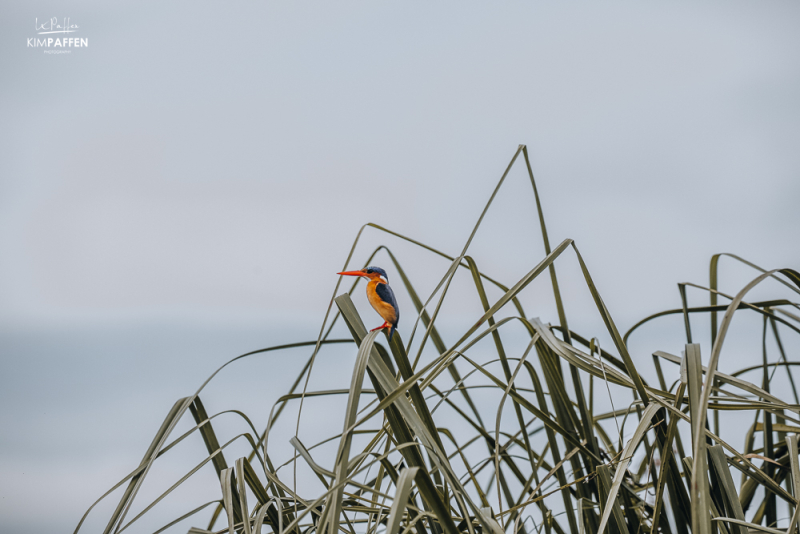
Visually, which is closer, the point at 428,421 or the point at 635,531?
the point at 428,421

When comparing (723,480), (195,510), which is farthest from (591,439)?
(195,510)

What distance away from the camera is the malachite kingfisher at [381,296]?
2.07 ft

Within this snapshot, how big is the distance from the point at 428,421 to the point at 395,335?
0.09m

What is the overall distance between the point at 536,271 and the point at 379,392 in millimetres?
162

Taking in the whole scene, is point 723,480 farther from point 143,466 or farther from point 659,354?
point 143,466

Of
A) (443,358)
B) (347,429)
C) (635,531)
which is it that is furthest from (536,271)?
(635,531)

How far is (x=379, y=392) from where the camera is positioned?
401 mm

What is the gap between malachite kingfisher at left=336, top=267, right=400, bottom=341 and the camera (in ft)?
2.07

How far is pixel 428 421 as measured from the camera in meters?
0.39

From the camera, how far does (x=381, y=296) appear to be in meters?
0.65

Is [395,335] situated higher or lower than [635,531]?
higher

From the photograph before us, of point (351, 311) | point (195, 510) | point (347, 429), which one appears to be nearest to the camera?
point (347, 429)

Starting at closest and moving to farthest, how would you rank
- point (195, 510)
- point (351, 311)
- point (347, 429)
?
point (347, 429)
point (351, 311)
point (195, 510)

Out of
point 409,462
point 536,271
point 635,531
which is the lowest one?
point 635,531
